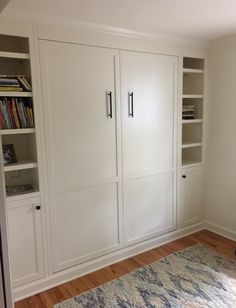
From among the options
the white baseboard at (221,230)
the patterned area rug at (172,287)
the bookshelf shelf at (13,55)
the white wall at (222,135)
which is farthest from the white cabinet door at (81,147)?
the white baseboard at (221,230)

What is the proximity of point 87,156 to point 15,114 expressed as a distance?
2.36 feet

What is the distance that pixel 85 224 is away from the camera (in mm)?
2586

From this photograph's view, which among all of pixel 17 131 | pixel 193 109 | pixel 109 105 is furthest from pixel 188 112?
pixel 17 131

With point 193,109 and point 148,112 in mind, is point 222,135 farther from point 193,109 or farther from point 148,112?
point 148,112

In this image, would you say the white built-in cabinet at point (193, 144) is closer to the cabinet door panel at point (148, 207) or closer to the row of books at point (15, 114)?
the cabinet door panel at point (148, 207)

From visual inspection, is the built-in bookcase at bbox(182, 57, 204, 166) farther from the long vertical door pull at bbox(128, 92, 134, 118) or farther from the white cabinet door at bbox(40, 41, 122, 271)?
the white cabinet door at bbox(40, 41, 122, 271)

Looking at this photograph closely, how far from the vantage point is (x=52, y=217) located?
239cm

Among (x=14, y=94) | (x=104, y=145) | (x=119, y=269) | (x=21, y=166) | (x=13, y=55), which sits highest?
(x=13, y=55)

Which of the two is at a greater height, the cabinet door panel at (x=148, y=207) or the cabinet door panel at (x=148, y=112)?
the cabinet door panel at (x=148, y=112)

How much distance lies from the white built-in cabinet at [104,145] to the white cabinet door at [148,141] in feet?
0.03

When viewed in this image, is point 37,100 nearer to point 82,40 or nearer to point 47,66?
point 47,66

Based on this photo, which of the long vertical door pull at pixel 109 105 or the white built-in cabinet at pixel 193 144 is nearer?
the long vertical door pull at pixel 109 105

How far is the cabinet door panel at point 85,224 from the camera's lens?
246 cm

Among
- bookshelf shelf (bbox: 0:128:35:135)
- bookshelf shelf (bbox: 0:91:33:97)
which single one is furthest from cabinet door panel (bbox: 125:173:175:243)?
bookshelf shelf (bbox: 0:91:33:97)
